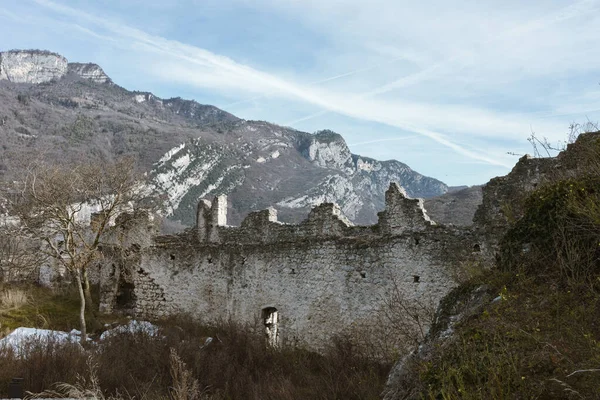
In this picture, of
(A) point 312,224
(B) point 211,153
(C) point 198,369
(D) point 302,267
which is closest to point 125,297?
(D) point 302,267

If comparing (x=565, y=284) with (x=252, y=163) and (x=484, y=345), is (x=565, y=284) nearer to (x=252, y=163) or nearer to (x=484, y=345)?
(x=484, y=345)

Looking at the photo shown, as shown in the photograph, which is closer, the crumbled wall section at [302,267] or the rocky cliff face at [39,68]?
the crumbled wall section at [302,267]

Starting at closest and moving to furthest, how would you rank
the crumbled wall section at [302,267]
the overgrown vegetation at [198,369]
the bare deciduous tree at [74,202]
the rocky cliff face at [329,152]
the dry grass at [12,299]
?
the overgrown vegetation at [198,369]
the crumbled wall section at [302,267]
the bare deciduous tree at [74,202]
the dry grass at [12,299]
the rocky cliff face at [329,152]

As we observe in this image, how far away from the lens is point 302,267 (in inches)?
536

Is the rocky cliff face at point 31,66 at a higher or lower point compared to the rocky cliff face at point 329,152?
higher

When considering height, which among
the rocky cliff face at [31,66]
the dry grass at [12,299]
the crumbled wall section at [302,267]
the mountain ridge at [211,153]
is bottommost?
the dry grass at [12,299]

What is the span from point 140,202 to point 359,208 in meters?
54.4

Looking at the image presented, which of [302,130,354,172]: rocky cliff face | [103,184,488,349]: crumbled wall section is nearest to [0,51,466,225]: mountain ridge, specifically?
[302,130,354,172]: rocky cliff face

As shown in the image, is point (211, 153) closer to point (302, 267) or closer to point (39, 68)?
point (302, 267)

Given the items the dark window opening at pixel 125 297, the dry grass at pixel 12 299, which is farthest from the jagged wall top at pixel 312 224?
the dry grass at pixel 12 299

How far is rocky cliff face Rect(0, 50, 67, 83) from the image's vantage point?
124875 millimetres

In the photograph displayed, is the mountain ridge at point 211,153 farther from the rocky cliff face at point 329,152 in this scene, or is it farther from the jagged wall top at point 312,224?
the jagged wall top at point 312,224

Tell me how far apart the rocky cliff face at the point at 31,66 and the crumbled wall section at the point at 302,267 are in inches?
4882

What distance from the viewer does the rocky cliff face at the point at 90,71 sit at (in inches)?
5099
